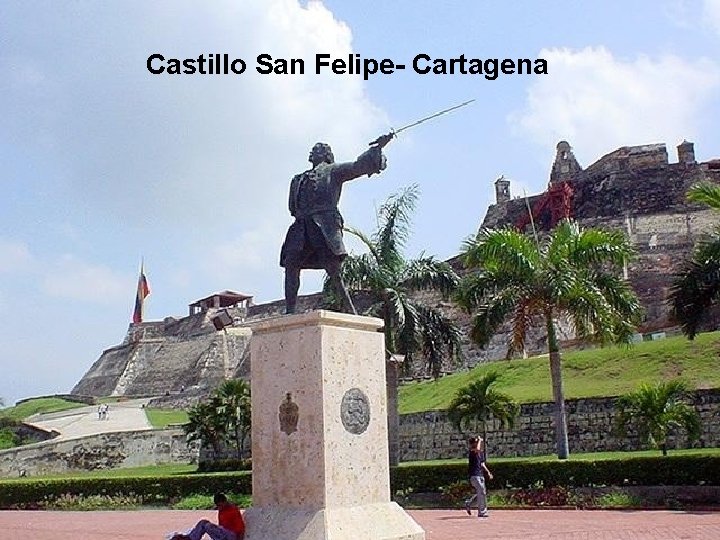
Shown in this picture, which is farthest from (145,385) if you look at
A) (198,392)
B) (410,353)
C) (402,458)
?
(410,353)

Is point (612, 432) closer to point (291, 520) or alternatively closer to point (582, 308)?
point (582, 308)

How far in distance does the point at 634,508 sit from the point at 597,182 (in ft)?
121

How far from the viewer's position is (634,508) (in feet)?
48.8

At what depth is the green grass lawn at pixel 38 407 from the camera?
4973 cm

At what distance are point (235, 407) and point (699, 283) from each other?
14849 millimetres

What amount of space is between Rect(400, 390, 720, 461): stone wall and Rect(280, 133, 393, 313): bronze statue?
14.3 meters

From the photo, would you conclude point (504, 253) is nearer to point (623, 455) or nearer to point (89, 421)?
point (623, 455)

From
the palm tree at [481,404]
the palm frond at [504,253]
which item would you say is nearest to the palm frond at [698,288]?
the palm frond at [504,253]

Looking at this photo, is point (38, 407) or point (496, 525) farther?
point (38, 407)

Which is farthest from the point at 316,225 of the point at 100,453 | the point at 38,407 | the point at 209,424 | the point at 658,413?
the point at 38,407

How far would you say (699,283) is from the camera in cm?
1507

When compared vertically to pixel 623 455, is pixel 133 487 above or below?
below

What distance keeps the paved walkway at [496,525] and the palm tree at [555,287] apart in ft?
11.3

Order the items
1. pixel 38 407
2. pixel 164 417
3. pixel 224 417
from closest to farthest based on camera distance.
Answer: pixel 224 417, pixel 164 417, pixel 38 407
